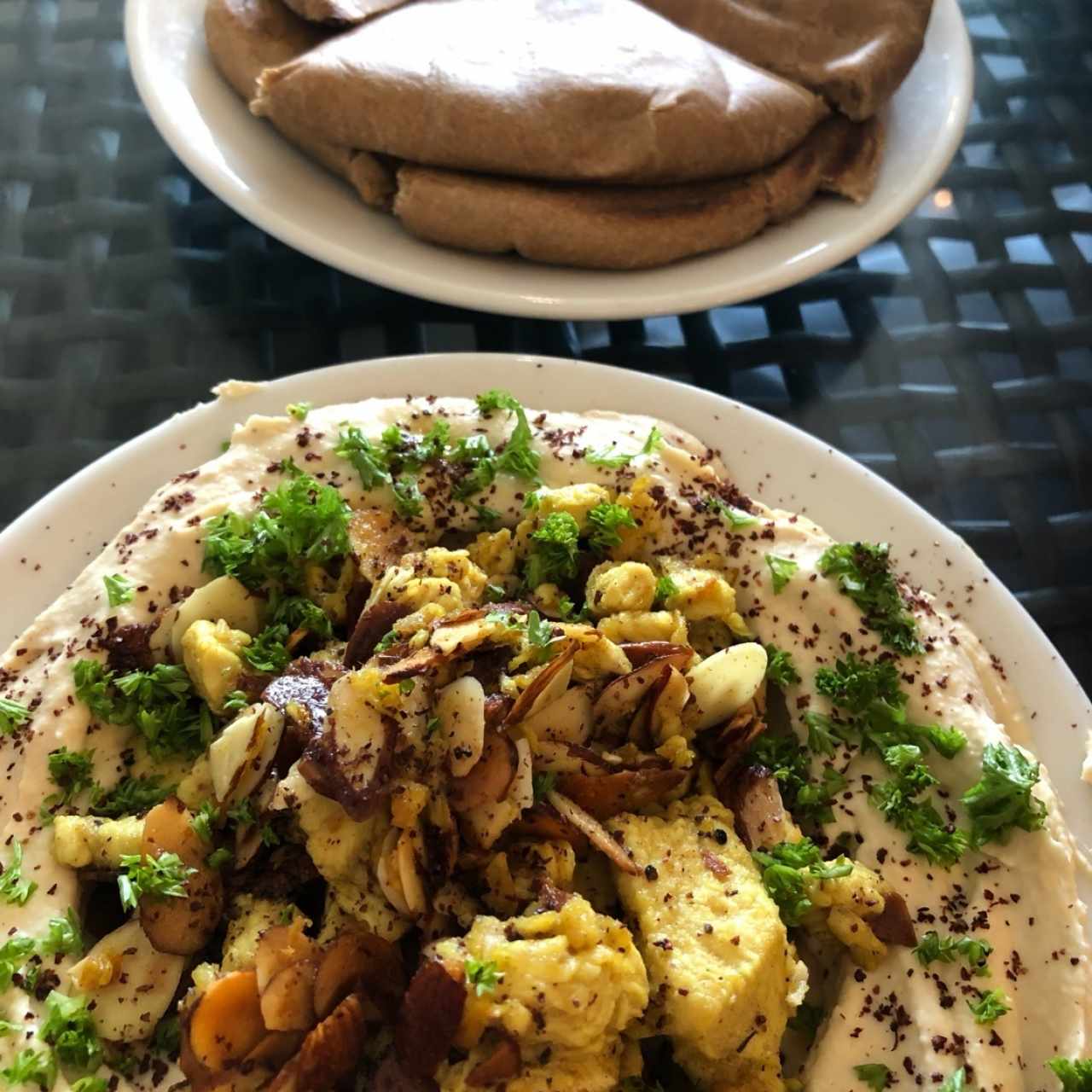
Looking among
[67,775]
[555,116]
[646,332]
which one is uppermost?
[555,116]

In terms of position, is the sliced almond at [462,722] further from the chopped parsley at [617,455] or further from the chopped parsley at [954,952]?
the chopped parsley at [954,952]

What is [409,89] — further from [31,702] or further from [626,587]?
[31,702]

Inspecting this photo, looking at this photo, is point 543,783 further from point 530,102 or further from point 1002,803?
point 530,102

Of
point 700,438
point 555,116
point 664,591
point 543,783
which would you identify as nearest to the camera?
point 543,783

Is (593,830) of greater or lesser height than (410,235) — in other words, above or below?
below

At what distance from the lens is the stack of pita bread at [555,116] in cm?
246

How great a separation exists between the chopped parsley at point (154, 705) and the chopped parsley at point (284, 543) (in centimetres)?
19

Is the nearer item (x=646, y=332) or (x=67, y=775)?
(x=67, y=775)

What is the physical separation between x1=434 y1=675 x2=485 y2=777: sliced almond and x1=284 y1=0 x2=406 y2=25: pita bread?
1.86 metres

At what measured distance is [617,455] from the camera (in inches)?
74.8

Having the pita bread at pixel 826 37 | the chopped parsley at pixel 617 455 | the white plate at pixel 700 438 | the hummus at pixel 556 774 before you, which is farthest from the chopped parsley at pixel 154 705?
the pita bread at pixel 826 37

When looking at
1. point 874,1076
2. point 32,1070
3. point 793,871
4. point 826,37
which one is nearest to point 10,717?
point 32,1070

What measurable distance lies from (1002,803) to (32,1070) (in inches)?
52.7

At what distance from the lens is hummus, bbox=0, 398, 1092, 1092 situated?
1382 mm
